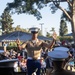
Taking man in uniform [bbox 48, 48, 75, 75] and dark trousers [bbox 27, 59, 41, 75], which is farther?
dark trousers [bbox 27, 59, 41, 75]

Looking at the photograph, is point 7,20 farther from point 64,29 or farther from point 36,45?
point 36,45

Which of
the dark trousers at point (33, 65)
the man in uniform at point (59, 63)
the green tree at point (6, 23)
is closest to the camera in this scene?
the man in uniform at point (59, 63)

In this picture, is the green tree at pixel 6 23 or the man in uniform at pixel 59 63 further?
the green tree at pixel 6 23

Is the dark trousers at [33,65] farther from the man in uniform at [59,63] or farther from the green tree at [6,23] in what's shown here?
the green tree at [6,23]

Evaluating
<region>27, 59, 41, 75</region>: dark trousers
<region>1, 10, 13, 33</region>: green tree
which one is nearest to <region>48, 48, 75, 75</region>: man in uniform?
<region>27, 59, 41, 75</region>: dark trousers

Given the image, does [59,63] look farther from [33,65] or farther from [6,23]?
[6,23]

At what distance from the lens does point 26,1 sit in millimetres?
29828

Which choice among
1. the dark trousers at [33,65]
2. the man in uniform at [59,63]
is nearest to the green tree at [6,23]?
the dark trousers at [33,65]

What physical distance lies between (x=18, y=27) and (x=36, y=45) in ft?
272

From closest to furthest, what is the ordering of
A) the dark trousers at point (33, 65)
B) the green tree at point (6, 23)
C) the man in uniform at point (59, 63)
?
the man in uniform at point (59, 63)
the dark trousers at point (33, 65)
the green tree at point (6, 23)

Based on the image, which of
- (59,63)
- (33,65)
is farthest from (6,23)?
(59,63)

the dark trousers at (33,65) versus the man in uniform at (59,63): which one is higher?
the man in uniform at (59,63)

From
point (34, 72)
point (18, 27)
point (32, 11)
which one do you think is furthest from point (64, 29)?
point (34, 72)

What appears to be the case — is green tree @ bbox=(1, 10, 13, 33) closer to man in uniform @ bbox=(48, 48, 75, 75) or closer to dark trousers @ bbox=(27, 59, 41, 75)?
dark trousers @ bbox=(27, 59, 41, 75)
